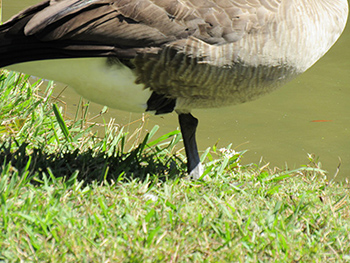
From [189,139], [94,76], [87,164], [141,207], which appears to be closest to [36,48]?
[94,76]

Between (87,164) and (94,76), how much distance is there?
2.25 feet

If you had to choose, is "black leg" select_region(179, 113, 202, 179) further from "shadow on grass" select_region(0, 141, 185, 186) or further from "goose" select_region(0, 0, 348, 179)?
"goose" select_region(0, 0, 348, 179)

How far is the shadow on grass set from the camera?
3529mm

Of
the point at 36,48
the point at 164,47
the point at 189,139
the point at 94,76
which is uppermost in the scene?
the point at 36,48

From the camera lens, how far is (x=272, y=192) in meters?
3.69

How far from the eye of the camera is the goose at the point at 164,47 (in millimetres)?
3160

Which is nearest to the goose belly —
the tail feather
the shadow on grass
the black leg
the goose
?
the goose

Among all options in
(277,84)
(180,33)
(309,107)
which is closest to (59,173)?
(180,33)

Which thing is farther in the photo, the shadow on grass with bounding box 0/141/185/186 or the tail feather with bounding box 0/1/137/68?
the shadow on grass with bounding box 0/141/185/186

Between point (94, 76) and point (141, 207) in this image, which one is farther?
point (94, 76)

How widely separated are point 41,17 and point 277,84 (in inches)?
60.9

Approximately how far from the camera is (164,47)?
326 cm

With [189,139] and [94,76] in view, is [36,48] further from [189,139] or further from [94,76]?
[189,139]

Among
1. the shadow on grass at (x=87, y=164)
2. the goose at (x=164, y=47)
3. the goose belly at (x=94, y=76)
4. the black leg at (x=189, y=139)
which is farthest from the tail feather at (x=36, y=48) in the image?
the black leg at (x=189, y=139)
